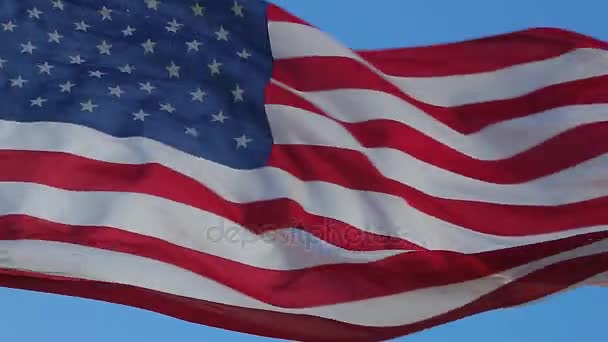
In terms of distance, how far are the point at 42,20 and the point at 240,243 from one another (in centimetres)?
214

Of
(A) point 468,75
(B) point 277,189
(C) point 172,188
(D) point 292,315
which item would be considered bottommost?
(D) point 292,315

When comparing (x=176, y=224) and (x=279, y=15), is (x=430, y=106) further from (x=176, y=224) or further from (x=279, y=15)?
(x=176, y=224)

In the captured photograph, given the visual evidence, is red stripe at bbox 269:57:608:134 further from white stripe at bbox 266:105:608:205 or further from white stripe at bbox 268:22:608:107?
white stripe at bbox 266:105:608:205

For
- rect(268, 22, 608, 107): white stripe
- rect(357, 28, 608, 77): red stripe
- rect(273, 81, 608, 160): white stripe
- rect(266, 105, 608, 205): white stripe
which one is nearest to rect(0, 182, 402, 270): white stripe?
rect(266, 105, 608, 205): white stripe

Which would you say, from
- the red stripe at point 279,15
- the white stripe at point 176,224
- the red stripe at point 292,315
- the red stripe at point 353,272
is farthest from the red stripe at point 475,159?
the white stripe at point 176,224

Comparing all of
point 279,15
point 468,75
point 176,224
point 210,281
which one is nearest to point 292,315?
point 210,281

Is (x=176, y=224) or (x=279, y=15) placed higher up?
(x=279, y=15)

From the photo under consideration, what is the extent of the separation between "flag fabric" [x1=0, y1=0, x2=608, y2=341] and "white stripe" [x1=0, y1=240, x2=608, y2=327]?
0.5 inches

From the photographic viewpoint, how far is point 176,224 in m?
7.95

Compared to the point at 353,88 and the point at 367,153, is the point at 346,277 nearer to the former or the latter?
the point at 367,153

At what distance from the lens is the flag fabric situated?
25.8 feet

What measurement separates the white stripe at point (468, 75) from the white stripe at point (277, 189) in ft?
3.84

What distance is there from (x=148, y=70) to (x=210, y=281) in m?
1.68
